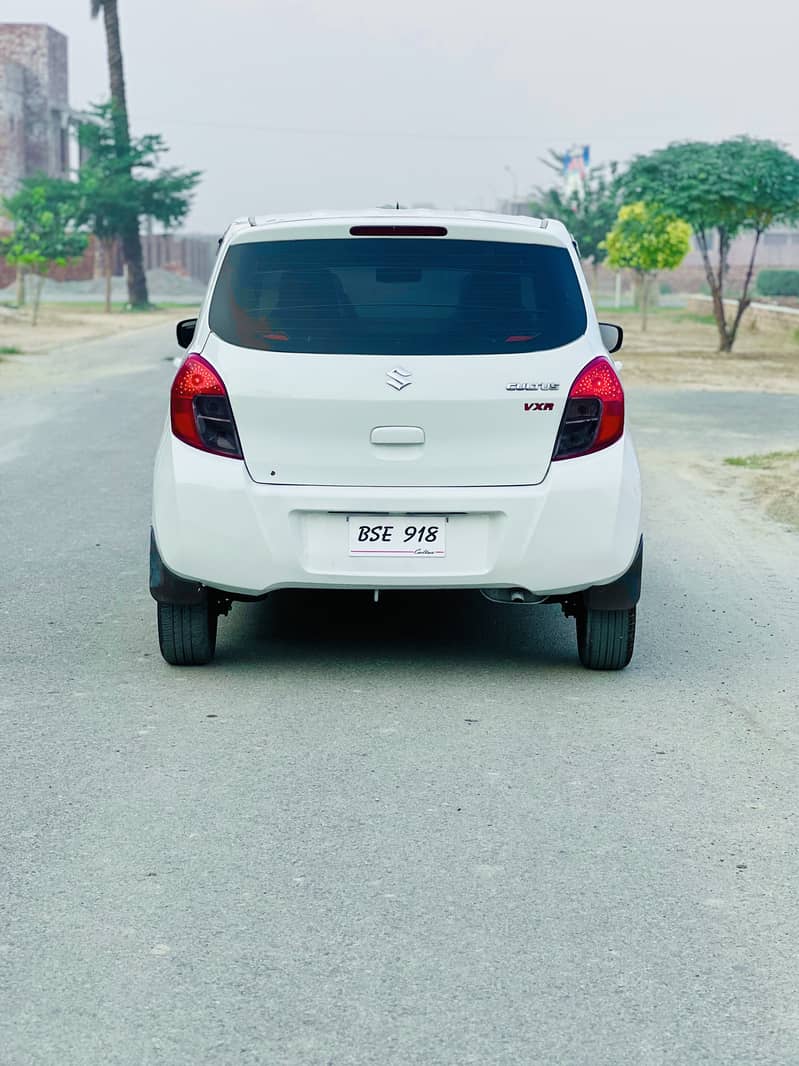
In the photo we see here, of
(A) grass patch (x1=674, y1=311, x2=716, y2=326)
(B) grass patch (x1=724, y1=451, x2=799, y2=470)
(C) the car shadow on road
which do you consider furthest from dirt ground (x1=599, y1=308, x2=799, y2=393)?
(C) the car shadow on road

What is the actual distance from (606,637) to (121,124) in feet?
200

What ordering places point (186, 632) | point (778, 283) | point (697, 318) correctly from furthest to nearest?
point (778, 283) → point (697, 318) → point (186, 632)

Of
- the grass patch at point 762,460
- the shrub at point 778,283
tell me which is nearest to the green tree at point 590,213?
the shrub at point 778,283

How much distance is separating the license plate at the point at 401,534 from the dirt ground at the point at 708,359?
18.9 meters

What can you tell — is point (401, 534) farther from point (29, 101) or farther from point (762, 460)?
point (29, 101)

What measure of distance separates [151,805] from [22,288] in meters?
54.0

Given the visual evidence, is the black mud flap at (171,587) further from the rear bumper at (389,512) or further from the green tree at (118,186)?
the green tree at (118,186)

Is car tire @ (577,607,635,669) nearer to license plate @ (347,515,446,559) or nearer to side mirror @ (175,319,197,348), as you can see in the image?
license plate @ (347,515,446,559)

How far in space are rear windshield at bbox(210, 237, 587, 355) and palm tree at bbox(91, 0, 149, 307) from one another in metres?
Result: 55.9

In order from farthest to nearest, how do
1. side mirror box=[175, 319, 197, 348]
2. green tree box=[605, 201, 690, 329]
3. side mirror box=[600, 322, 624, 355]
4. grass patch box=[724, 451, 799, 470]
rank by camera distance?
green tree box=[605, 201, 690, 329]
grass patch box=[724, 451, 799, 470]
side mirror box=[175, 319, 197, 348]
side mirror box=[600, 322, 624, 355]

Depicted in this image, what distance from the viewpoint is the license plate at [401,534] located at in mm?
6430

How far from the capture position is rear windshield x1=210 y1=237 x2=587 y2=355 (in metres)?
6.49

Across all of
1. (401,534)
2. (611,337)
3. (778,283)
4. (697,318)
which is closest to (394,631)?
(401,534)

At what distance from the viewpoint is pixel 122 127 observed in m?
65.1
